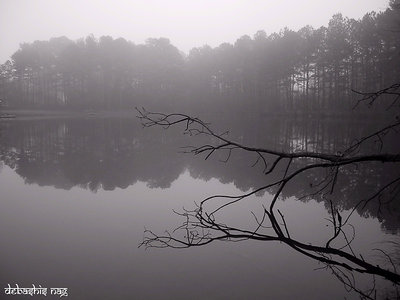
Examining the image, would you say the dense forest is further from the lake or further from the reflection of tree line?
the lake

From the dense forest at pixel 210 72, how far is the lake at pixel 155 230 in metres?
28.8

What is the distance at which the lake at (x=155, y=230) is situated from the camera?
11.0ft

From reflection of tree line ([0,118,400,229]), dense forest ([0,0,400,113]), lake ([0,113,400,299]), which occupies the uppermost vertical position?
dense forest ([0,0,400,113])

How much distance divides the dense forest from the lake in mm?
28785

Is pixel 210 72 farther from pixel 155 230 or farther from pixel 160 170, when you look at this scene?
pixel 155 230

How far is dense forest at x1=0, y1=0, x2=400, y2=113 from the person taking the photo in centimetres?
3497

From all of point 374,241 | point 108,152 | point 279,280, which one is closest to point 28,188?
point 108,152

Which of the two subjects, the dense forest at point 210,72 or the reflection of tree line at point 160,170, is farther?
the dense forest at point 210,72

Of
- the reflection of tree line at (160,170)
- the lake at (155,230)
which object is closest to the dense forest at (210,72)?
the reflection of tree line at (160,170)

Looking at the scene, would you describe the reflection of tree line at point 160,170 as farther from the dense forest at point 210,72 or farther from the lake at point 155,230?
the dense forest at point 210,72

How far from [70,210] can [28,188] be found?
2296mm

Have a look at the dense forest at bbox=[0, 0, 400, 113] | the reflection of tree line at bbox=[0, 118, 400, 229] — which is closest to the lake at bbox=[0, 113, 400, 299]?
the reflection of tree line at bbox=[0, 118, 400, 229]

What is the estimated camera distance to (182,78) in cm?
5266

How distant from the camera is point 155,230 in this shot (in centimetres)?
483
